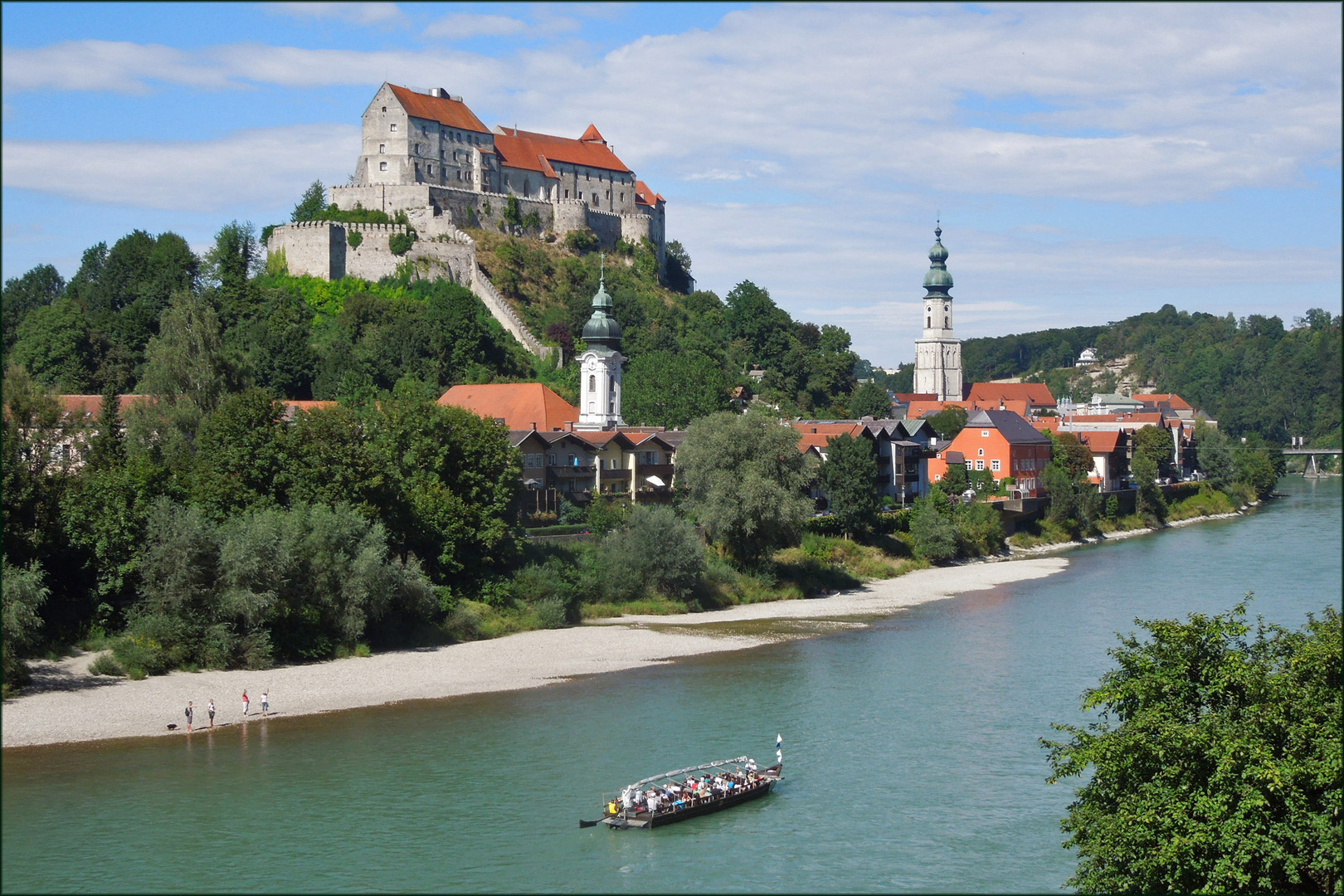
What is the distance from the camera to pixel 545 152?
94.6m

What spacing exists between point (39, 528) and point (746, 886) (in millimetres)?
20634

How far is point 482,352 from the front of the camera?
72438 millimetres

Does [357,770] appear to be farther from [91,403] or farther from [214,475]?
[91,403]

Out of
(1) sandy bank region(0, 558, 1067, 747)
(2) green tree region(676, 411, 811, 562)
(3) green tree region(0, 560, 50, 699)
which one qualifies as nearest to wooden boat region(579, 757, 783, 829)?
(1) sandy bank region(0, 558, 1067, 747)

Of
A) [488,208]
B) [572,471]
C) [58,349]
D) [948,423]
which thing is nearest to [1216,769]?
[572,471]

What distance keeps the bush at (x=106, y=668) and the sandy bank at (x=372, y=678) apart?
0.64ft

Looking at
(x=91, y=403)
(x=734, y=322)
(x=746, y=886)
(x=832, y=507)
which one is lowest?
(x=746, y=886)

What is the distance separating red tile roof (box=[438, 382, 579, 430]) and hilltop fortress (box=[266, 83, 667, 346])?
1536 centimetres

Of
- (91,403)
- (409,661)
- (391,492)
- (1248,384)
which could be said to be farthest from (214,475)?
(1248,384)

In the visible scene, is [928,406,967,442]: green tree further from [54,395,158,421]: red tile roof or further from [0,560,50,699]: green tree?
[0,560,50,699]: green tree

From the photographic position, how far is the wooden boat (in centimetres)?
2280

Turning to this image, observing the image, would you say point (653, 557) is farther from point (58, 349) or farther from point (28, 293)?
point (28, 293)

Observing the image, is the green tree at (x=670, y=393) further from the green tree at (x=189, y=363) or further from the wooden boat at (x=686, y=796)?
the wooden boat at (x=686, y=796)

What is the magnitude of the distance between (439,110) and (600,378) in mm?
34201
